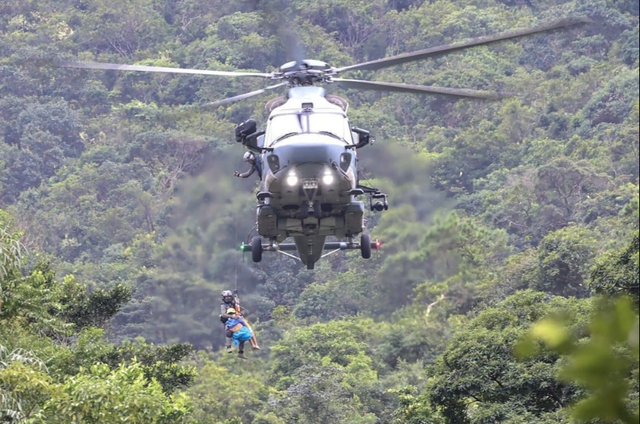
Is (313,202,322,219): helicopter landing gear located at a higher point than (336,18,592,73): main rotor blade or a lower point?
lower

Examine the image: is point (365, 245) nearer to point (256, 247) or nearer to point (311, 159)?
point (256, 247)

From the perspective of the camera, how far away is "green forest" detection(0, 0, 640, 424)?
40.3ft

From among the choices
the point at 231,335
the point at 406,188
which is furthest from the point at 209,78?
the point at 231,335

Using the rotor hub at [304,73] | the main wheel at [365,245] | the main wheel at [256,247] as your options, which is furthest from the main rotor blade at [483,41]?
the main wheel at [256,247]

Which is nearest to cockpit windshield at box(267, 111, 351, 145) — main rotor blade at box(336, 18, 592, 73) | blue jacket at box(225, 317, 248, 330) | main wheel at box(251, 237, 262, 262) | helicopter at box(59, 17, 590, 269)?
helicopter at box(59, 17, 590, 269)

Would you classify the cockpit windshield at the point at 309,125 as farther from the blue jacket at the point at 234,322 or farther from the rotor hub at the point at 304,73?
the blue jacket at the point at 234,322

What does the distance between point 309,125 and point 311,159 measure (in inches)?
21.1

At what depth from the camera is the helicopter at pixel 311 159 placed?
420 inches

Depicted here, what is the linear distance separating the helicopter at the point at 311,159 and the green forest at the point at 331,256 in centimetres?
83

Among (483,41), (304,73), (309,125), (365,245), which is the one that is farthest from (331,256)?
(483,41)

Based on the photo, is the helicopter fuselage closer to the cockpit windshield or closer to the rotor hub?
the cockpit windshield

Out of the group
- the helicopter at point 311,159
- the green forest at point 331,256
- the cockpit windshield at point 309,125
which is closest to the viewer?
the helicopter at point 311,159

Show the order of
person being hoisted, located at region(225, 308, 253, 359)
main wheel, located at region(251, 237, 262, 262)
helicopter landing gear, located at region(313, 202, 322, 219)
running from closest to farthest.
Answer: helicopter landing gear, located at region(313, 202, 322, 219) → person being hoisted, located at region(225, 308, 253, 359) → main wheel, located at region(251, 237, 262, 262)

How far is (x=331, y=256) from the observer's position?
37250mm
